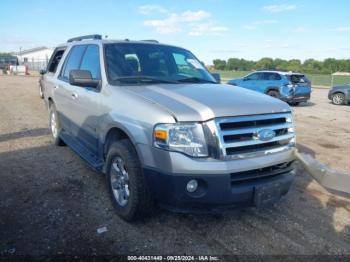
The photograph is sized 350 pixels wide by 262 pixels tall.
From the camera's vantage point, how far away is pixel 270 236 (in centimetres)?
339

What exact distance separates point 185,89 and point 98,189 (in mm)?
1843

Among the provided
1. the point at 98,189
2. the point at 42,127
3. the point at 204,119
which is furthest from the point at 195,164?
the point at 42,127

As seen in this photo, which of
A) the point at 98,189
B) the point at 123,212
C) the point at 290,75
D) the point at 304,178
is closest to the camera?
the point at 123,212

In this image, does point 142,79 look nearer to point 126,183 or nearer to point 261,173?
point 126,183

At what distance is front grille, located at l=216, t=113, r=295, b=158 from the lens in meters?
2.99

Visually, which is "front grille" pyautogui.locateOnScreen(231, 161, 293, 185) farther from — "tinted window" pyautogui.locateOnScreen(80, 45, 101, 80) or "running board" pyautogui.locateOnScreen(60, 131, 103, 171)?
"tinted window" pyautogui.locateOnScreen(80, 45, 101, 80)

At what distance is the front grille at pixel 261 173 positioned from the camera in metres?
3.04

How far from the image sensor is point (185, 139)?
2.93 meters

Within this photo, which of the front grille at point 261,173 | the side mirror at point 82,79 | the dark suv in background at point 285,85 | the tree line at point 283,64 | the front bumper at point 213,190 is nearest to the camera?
the front bumper at point 213,190

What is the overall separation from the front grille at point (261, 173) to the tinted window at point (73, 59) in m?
3.25

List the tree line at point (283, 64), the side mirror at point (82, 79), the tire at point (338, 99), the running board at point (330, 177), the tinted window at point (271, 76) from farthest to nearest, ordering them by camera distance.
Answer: the tree line at point (283, 64) < the tire at point (338, 99) < the tinted window at point (271, 76) < the side mirror at point (82, 79) < the running board at point (330, 177)

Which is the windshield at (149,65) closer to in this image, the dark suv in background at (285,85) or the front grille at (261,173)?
the front grille at (261,173)

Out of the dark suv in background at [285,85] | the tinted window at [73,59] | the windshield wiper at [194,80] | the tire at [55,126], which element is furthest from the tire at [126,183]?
the dark suv in background at [285,85]

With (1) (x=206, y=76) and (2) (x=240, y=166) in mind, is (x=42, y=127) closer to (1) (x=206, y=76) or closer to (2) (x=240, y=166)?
(1) (x=206, y=76)
